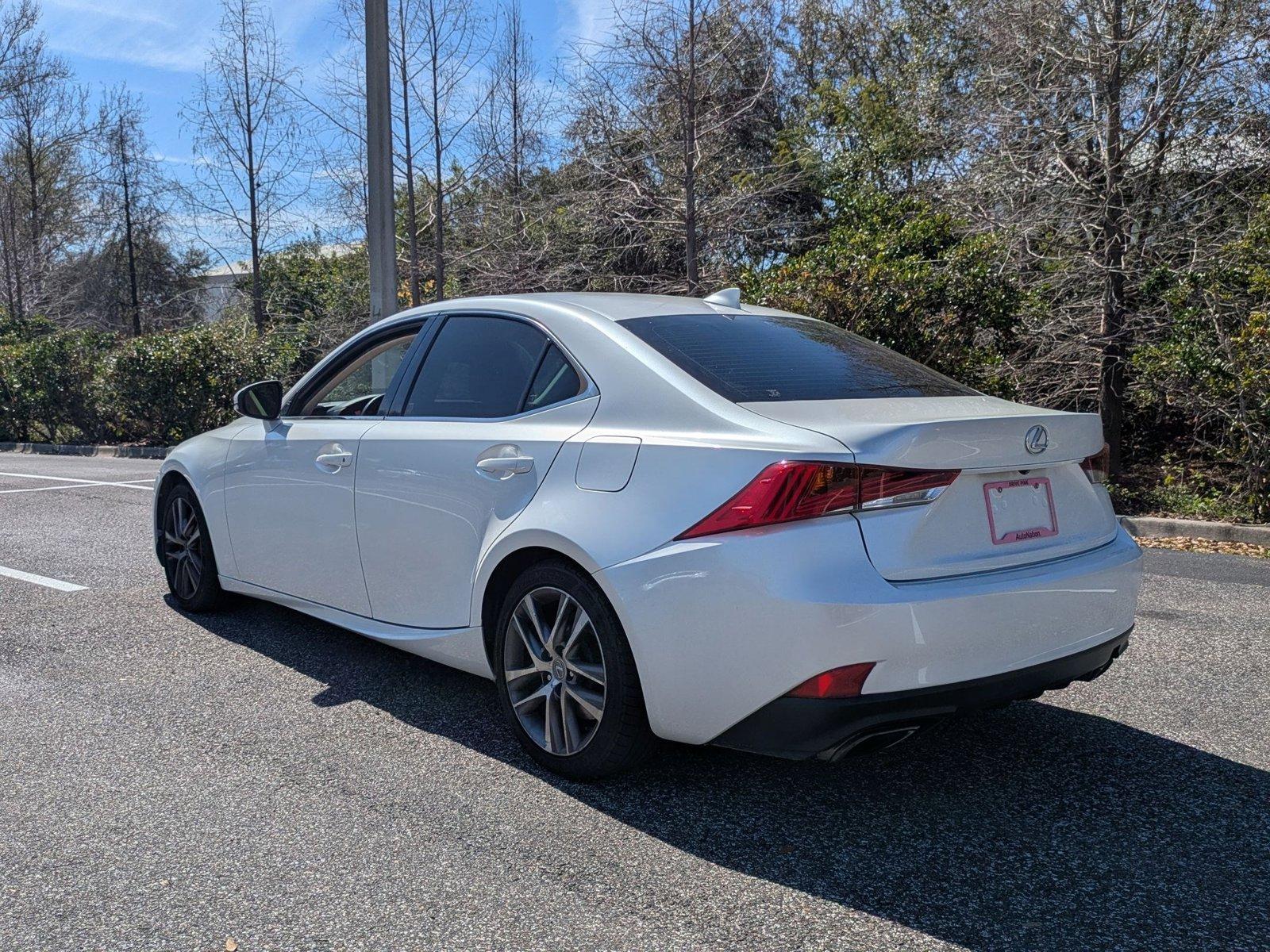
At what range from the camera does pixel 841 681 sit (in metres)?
2.89

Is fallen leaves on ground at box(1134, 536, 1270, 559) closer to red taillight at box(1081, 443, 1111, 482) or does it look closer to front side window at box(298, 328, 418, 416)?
red taillight at box(1081, 443, 1111, 482)

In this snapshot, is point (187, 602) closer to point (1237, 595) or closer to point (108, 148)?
point (1237, 595)

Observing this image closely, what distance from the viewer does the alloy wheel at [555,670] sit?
3.41 meters

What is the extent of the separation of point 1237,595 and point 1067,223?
6349 mm

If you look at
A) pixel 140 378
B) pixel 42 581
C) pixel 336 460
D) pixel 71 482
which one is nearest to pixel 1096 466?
pixel 336 460

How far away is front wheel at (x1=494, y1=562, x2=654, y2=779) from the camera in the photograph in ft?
10.8

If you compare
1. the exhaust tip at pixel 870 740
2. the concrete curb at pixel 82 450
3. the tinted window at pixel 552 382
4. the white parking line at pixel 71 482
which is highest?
the tinted window at pixel 552 382

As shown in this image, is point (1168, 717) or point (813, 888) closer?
point (813, 888)

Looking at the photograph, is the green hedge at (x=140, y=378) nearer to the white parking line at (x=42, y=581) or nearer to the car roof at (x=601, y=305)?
the white parking line at (x=42, y=581)

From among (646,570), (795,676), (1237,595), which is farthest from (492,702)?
(1237,595)

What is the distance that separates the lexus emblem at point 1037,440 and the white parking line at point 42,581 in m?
5.38

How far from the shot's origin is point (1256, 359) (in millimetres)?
9461

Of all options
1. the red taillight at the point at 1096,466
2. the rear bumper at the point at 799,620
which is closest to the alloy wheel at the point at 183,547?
the rear bumper at the point at 799,620

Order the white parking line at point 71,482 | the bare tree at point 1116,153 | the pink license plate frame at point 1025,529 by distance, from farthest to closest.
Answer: the white parking line at point 71,482 < the bare tree at point 1116,153 < the pink license plate frame at point 1025,529
